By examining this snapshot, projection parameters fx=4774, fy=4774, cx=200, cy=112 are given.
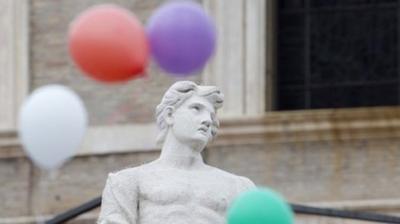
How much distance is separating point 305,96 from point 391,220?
494 centimetres

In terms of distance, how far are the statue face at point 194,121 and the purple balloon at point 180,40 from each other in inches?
10.7

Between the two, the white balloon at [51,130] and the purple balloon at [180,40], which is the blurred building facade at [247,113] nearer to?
the white balloon at [51,130]

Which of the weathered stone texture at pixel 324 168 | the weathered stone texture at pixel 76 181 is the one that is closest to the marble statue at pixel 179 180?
the weathered stone texture at pixel 324 168

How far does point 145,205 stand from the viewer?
1045 inches

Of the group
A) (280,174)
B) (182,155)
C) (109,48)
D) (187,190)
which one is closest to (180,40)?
(109,48)

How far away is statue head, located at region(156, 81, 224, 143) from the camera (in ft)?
87.6

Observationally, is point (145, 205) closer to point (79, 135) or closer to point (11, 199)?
point (79, 135)

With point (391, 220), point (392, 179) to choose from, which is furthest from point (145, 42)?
point (392, 179)

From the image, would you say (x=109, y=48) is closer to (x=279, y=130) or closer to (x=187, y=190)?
(x=187, y=190)

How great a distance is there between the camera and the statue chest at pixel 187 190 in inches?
1043

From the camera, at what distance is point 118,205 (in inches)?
1043

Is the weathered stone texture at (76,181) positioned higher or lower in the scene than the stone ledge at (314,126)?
lower

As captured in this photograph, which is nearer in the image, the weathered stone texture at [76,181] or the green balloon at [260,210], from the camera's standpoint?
the green balloon at [260,210]

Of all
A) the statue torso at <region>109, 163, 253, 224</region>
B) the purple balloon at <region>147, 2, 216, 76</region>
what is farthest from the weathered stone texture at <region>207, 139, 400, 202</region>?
the purple balloon at <region>147, 2, 216, 76</region>
